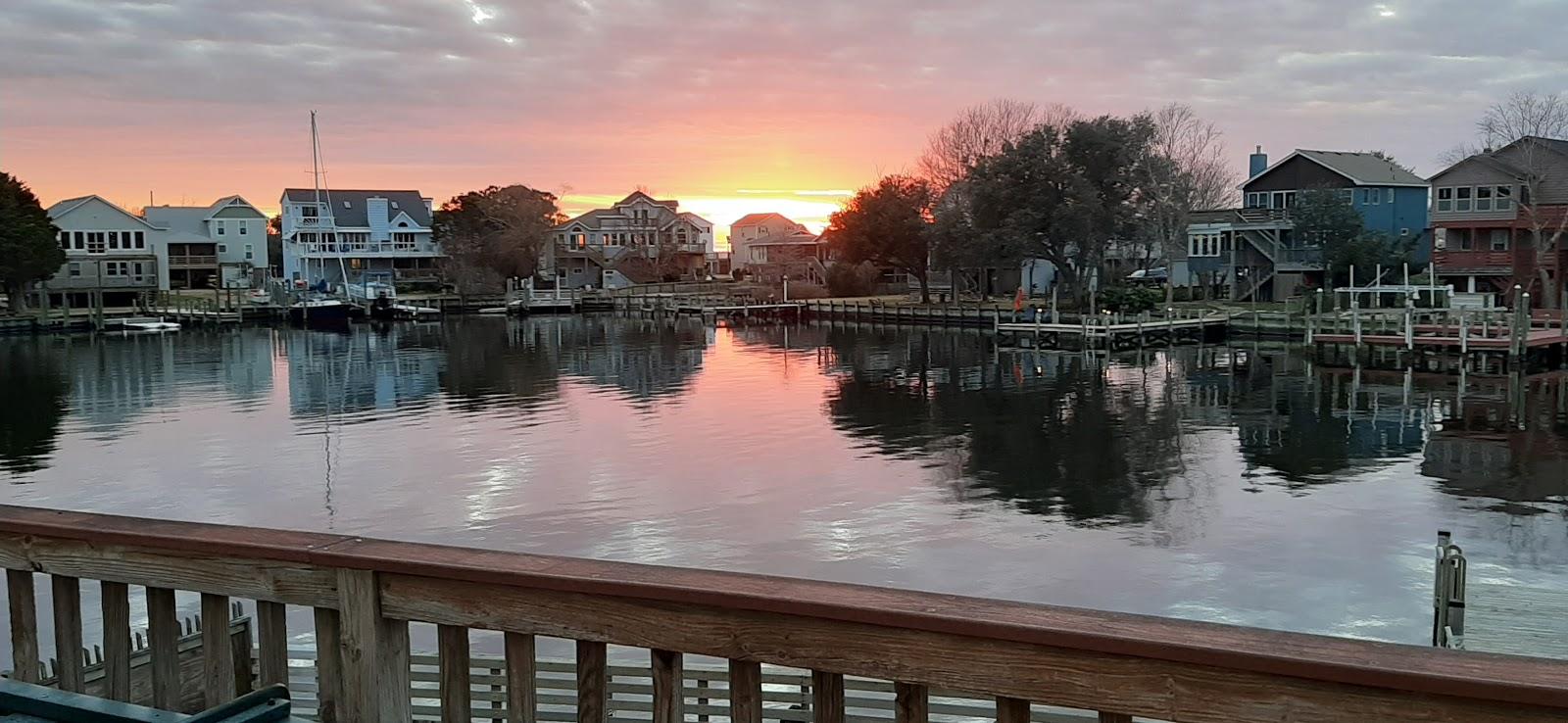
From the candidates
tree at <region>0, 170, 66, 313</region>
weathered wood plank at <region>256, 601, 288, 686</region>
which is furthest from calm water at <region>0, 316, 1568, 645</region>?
tree at <region>0, 170, 66, 313</region>

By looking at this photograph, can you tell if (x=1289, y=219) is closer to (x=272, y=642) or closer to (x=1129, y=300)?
(x=1129, y=300)

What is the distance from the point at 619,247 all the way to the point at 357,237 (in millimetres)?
24050

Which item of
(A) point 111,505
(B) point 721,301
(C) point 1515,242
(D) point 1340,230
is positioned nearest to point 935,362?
(D) point 1340,230

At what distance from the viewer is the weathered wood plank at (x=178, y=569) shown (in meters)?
3.29

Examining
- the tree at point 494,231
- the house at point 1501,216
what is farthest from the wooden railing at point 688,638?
the tree at point 494,231

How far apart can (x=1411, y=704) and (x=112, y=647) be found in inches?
136

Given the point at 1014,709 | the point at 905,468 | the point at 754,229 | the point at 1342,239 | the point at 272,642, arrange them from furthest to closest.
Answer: the point at 754,229 → the point at 1342,239 → the point at 905,468 → the point at 272,642 → the point at 1014,709

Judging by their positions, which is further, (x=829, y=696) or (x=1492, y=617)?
(x=1492, y=617)

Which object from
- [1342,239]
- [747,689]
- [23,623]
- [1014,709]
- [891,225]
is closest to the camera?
[1014,709]

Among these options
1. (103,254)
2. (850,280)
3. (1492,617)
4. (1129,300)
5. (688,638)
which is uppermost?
(103,254)

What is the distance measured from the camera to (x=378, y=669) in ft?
10.7

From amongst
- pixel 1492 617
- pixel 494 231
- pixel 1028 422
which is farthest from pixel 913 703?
pixel 494 231

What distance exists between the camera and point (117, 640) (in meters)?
3.62

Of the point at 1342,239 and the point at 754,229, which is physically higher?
the point at 754,229
